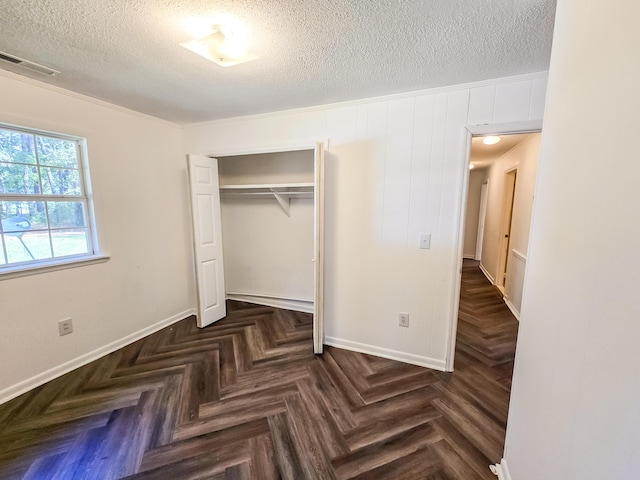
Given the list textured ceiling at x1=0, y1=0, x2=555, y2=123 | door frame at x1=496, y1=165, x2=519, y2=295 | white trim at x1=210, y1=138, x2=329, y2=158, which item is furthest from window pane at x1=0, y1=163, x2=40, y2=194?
door frame at x1=496, y1=165, x2=519, y2=295

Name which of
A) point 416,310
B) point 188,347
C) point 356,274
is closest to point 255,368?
point 188,347

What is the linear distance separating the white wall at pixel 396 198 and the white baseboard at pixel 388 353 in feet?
0.03

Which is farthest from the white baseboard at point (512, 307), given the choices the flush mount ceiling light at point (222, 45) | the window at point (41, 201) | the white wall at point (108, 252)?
the window at point (41, 201)

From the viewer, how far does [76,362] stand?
2.34 meters

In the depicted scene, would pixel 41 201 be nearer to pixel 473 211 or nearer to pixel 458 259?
pixel 458 259

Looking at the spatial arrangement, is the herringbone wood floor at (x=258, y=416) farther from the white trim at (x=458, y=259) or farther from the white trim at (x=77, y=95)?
the white trim at (x=77, y=95)

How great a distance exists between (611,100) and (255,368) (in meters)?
2.63

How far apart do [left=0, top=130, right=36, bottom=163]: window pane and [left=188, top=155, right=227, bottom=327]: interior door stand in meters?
1.16

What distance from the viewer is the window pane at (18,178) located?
1.94 m

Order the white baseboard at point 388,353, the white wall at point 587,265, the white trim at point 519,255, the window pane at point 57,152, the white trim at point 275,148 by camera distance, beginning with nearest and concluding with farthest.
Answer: the white wall at point 587,265
the window pane at point 57,152
the white baseboard at point 388,353
the white trim at point 275,148
the white trim at point 519,255

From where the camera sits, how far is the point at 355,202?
8.14 ft

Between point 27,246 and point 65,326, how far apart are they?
73 centimetres

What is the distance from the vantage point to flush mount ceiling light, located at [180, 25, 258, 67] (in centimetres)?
140

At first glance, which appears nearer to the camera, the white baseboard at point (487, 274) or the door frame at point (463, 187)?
the door frame at point (463, 187)
